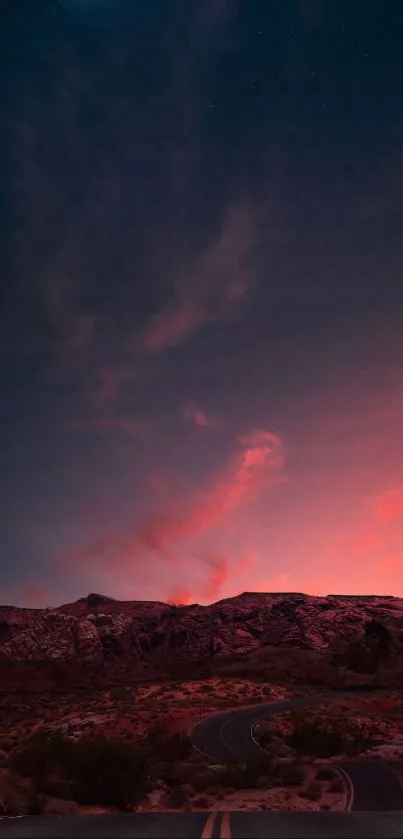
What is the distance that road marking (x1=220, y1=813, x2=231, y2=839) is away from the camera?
9.28 m

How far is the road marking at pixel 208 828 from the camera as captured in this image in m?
9.39

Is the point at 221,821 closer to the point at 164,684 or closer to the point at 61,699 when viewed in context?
the point at 61,699

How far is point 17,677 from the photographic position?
3418 inches

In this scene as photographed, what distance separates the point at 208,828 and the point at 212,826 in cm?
37

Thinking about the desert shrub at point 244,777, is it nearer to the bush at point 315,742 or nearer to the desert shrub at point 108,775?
the desert shrub at point 108,775

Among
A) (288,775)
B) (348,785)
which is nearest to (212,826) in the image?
(288,775)

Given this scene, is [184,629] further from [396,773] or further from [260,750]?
[396,773]

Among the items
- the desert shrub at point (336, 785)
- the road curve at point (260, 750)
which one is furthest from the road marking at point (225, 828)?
the desert shrub at point (336, 785)

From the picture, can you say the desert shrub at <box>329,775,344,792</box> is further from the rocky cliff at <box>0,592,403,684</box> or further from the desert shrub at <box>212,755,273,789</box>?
the rocky cliff at <box>0,592,403,684</box>

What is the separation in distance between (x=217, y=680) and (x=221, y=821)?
75925 mm

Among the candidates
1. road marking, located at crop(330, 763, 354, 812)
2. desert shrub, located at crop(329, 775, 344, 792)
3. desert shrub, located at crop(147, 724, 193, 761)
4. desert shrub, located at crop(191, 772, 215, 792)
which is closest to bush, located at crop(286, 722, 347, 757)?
road marking, located at crop(330, 763, 354, 812)

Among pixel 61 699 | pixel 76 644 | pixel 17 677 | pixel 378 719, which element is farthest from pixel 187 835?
pixel 76 644

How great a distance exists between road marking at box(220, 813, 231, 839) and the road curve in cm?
852

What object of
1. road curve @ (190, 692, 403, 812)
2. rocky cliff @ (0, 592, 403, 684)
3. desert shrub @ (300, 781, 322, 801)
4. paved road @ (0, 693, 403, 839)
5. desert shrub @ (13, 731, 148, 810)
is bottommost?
road curve @ (190, 692, 403, 812)
